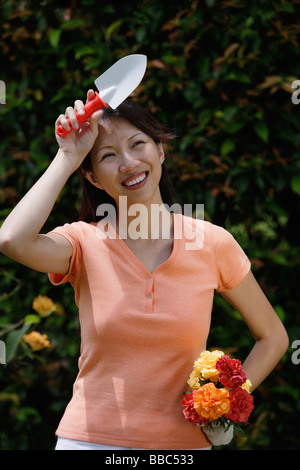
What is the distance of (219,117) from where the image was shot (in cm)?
255

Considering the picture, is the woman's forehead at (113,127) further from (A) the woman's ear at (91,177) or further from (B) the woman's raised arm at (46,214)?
(A) the woman's ear at (91,177)

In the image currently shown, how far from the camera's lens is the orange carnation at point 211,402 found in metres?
1.53

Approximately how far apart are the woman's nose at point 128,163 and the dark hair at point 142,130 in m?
0.11

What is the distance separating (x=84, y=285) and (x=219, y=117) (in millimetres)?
1122

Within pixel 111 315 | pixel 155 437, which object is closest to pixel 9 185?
pixel 111 315

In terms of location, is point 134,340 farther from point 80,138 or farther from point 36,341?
point 36,341

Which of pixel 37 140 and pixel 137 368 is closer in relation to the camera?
pixel 137 368

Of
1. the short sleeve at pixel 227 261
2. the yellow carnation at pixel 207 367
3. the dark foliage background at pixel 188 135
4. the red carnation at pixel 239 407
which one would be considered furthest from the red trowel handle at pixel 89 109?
the dark foliage background at pixel 188 135

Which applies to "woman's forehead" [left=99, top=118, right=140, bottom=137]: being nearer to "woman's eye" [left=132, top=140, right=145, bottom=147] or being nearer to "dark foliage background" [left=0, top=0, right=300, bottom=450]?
"woman's eye" [left=132, top=140, right=145, bottom=147]

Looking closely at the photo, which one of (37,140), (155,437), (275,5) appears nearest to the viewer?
(155,437)

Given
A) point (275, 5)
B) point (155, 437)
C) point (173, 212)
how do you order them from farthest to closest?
point (275, 5), point (173, 212), point (155, 437)

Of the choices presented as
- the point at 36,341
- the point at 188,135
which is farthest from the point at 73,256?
the point at 188,135

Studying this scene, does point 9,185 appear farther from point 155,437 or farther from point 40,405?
point 155,437

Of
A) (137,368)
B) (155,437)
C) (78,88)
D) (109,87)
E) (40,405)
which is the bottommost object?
(40,405)
